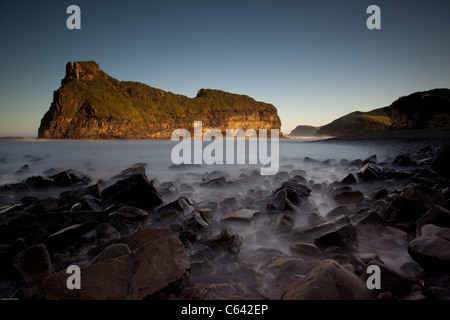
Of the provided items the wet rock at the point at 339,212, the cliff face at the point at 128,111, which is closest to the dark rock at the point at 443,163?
the wet rock at the point at 339,212

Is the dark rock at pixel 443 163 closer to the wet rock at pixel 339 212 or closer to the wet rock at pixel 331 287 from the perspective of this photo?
the wet rock at pixel 339 212

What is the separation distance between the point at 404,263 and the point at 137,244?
2.75 metres

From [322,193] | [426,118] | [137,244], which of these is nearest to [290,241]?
[137,244]

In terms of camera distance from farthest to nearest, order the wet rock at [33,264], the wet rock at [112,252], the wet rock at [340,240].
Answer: the wet rock at [340,240]
the wet rock at [33,264]
the wet rock at [112,252]

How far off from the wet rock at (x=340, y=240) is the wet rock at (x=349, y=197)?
190 cm

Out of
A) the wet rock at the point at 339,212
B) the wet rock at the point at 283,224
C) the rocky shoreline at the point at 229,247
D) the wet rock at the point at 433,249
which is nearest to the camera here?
the rocky shoreline at the point at 229,247

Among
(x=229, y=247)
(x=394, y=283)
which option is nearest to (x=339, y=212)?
(x=394, y=283)

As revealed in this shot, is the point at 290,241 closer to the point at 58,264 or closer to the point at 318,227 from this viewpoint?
the point at 318,227

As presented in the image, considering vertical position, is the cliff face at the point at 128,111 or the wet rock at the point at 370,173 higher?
the cliff face at the point at 128,111

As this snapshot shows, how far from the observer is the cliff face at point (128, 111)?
91.2 metres

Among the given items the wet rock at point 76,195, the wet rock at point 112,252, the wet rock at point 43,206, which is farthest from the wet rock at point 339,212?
the wet rock at point 43,206

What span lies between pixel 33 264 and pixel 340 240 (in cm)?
328

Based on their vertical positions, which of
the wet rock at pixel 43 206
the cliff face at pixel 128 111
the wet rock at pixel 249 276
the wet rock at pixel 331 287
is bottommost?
the wet rock at pixel 249 276

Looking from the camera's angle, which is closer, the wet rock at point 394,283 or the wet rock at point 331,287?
the wet rock at point 331,287
